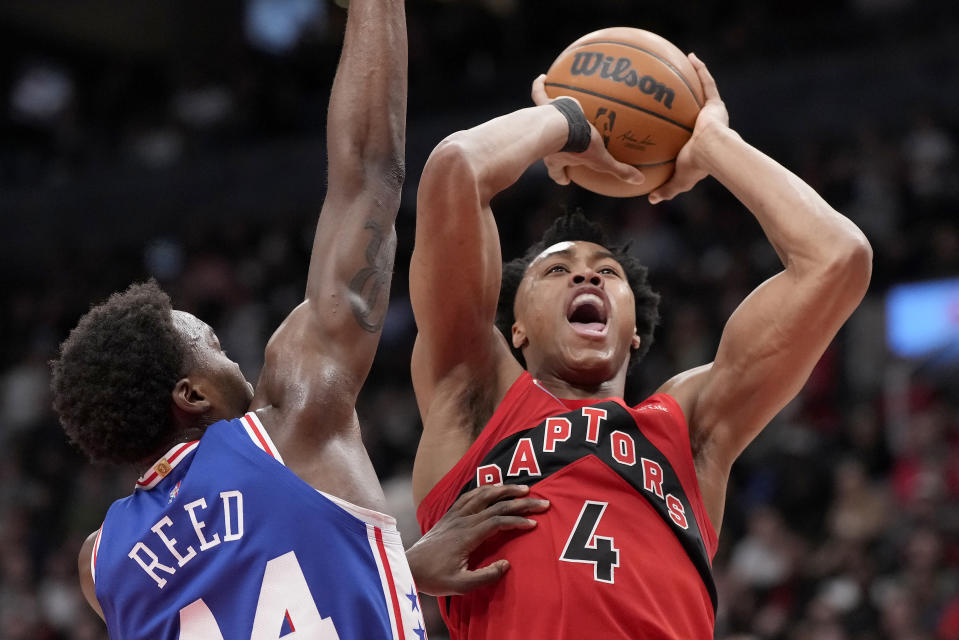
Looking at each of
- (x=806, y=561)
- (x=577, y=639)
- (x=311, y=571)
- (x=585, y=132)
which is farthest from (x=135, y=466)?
(x=806, y=561)

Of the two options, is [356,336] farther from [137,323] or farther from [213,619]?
[213,619]

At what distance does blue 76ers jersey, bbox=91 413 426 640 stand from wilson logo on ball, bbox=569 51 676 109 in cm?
169

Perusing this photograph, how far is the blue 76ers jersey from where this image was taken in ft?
7.97

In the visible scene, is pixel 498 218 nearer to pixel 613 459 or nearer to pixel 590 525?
pixel 613 459

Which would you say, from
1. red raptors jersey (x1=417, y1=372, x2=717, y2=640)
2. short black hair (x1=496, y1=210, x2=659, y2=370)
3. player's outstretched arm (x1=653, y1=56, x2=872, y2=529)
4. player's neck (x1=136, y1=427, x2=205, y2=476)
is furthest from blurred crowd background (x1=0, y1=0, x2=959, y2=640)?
player's neck (x1=136, y1=427, x2=205, y2=476)

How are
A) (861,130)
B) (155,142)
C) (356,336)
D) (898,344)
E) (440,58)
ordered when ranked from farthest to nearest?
(155,142) → (440,58) → (861,130) → (898,344) → (356,336)

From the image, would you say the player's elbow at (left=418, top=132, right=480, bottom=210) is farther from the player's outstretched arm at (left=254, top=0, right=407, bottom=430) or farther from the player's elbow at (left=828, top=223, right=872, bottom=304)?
the player's elbow at (left=828, top=223, right=872, bottom=304)

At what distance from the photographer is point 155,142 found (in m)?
13.8

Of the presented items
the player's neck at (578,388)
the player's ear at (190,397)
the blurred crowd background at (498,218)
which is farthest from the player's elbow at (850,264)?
the blurred crowd background at (498,218)

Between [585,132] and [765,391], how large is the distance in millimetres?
908

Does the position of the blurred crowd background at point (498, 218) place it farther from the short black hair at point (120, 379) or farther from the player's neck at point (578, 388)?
the short black hair at point (120, 379)

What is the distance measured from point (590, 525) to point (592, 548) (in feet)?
0.21

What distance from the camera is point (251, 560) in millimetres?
2443

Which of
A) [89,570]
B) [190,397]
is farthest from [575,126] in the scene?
[89,570]
